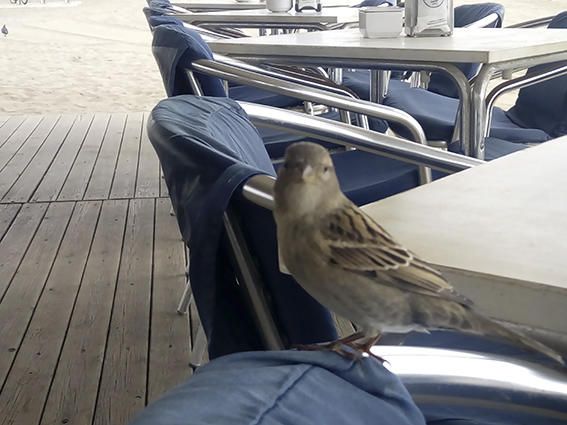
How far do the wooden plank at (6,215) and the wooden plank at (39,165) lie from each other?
0.11 metres

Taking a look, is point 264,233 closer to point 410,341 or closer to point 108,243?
point 410,341

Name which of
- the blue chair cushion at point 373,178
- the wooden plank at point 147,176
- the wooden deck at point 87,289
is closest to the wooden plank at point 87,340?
the wooden deck at point 87,289

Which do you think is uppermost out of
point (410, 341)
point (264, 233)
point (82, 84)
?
point (264, 233)

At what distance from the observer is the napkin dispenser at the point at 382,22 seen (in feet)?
7.87

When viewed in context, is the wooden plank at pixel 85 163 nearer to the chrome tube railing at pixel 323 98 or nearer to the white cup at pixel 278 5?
the white cup at pixel 278 5

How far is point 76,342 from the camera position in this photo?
2297 millimetres

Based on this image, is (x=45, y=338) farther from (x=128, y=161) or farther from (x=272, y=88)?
(x=128, y=161)

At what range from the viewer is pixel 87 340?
2.31 metres

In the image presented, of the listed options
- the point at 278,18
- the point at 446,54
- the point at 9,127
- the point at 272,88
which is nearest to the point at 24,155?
the point at 9,127

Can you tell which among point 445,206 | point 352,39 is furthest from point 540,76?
point 445,206

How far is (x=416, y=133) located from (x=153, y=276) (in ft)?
4.01

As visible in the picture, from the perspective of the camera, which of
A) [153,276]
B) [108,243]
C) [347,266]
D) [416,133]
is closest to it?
[347,266]

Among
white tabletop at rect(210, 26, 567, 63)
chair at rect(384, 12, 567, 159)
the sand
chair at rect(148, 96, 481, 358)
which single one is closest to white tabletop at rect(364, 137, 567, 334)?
chair at rect(148, 96, 481, 358)

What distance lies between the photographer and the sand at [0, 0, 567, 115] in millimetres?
6660
